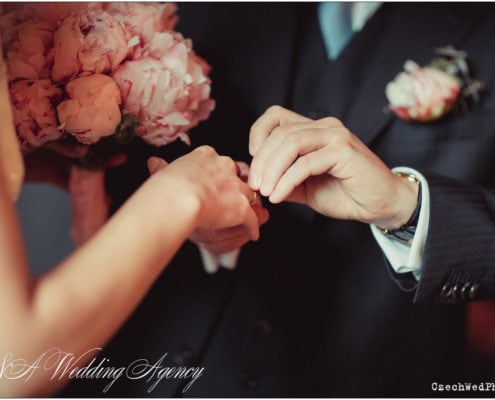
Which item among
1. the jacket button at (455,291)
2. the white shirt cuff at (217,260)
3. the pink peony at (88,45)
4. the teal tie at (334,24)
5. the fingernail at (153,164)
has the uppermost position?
the pink peony at (88,45)

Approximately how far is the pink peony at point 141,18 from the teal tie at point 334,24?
1.05ft

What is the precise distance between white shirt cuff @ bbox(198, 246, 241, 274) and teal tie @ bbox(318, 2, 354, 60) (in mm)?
363

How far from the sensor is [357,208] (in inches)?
27.1

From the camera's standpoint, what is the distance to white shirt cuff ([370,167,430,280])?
704mm

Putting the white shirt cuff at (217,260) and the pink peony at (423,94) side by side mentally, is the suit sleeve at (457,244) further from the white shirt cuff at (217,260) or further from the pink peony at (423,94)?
the white shirt cuff at (217,260)

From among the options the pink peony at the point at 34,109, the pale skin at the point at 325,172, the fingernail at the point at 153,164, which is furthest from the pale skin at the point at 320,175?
the pink peony at the point at 34,109

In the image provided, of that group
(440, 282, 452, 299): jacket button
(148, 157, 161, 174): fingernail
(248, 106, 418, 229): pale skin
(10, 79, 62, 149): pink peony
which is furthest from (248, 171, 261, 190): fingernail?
(440, 282, 452, 299): jacket button

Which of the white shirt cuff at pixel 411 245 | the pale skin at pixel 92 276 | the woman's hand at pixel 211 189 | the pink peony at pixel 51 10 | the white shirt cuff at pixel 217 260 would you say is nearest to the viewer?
the pale skin at pixel 92 276

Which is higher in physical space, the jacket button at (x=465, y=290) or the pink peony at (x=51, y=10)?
the pink peony at (x=51, y=10)

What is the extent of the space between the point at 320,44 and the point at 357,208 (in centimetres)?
33

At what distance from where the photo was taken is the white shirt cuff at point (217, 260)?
0.84 m

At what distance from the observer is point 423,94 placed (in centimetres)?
85

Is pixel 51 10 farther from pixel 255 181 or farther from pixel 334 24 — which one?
pixel 334 24

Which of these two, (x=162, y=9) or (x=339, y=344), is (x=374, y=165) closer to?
(x=162, y=9)
